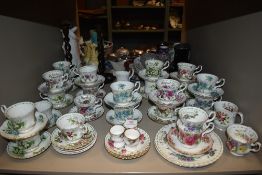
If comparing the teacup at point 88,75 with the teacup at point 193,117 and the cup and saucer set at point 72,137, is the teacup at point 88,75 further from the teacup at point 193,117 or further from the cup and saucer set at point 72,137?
the teacup at point 193,117

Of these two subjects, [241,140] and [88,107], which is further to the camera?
[88,107]

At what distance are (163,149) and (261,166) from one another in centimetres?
32

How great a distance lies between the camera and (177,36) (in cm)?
274

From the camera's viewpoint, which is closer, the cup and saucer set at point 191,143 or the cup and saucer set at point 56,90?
the cup and saucer set at point 191,143

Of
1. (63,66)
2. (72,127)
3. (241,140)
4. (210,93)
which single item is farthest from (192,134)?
(63,66)

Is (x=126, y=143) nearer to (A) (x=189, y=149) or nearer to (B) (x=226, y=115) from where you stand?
(A) (x=189, y=149)

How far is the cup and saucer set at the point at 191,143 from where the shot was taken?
0.79 metres

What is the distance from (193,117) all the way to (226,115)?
0.53 ft

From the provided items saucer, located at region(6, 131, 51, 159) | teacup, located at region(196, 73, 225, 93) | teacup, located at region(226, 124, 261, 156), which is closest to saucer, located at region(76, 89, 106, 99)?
saucer, located at region(6, 131, 51, 159)

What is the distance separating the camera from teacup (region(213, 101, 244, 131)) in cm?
92

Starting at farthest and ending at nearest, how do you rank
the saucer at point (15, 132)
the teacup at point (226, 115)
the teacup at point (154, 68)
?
the teacup at point (154, 68), the teacup at point (226, 115), the saucer at point (15, 132)

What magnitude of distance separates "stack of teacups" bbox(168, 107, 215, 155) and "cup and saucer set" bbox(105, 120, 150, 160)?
10cm

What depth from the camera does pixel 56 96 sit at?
1081 mm

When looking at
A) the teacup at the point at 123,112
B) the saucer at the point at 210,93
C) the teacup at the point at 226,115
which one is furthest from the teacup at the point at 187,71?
the teacup at the point at 123,112
